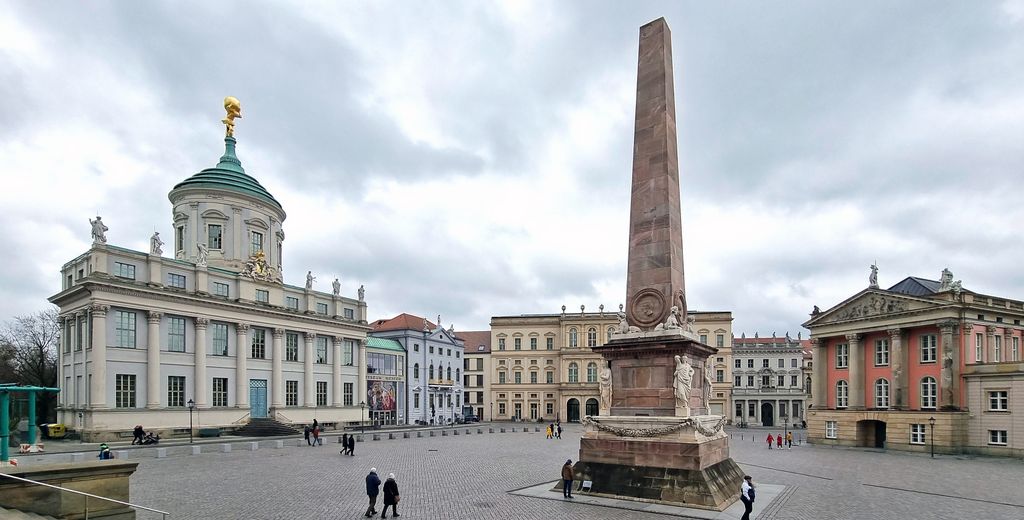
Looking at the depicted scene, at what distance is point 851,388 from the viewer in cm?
4644

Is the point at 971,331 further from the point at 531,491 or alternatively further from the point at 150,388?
the point at 150,388

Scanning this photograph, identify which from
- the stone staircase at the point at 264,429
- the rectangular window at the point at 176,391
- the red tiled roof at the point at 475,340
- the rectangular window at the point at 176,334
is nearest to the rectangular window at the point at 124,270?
the rectangular window at the point at 176,334

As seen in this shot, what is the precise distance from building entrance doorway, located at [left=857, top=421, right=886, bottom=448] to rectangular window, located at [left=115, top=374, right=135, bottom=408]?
161ft

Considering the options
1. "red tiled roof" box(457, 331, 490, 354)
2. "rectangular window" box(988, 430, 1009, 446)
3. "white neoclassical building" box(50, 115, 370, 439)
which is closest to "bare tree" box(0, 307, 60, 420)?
"white neoclassical building" box(50, 115, 370, 439)

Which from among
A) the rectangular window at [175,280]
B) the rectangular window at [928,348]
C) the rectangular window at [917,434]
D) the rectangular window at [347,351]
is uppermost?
the rectangular window at [175,280]

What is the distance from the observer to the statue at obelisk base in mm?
18484

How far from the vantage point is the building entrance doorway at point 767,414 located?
3098 inches

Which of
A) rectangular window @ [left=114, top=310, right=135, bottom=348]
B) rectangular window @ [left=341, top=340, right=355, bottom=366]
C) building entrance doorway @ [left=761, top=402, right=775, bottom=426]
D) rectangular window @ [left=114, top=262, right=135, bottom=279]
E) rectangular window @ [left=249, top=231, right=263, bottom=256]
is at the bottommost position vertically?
building entrance doorway @ [left=761, top=402, right=775, bottom=426]

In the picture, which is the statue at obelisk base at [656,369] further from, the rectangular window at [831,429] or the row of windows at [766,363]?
the row of windows at [766,363]

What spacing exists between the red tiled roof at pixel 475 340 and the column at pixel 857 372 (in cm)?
5265

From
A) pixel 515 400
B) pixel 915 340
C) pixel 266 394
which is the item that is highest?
pixel 915 340

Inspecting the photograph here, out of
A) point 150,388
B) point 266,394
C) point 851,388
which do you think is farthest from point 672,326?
point 266,394

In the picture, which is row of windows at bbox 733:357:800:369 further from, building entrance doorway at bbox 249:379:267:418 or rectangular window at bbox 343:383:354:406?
building entrance doorway at bbox 249:379:267:418

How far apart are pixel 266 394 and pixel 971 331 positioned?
164 feet
